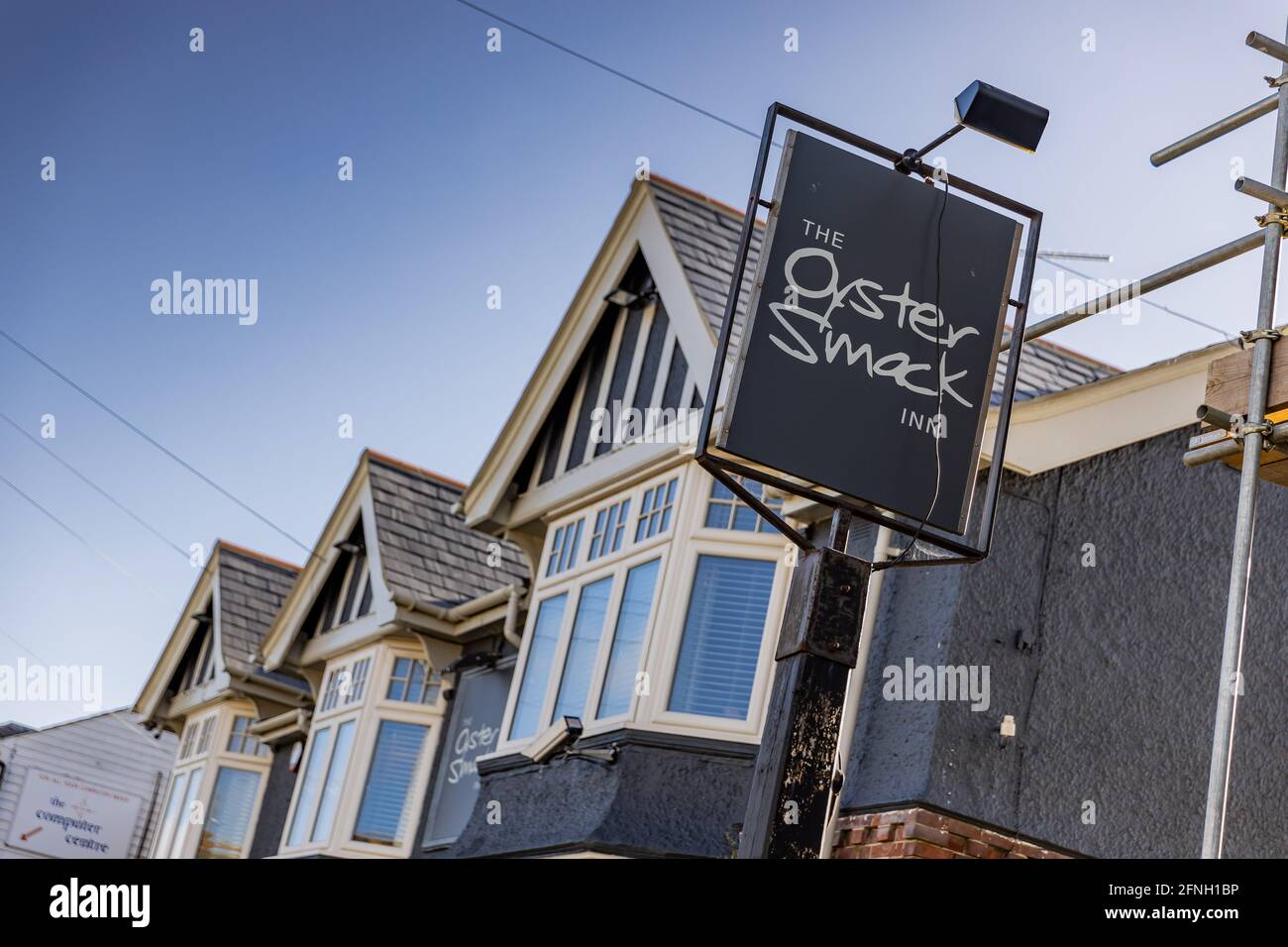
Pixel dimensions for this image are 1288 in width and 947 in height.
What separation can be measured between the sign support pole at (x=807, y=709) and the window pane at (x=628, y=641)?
5.02 meters

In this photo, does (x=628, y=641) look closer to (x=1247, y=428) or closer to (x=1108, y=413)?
(x=1108, y=413)

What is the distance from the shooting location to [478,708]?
1506cm

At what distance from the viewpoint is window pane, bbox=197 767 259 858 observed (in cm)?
1998

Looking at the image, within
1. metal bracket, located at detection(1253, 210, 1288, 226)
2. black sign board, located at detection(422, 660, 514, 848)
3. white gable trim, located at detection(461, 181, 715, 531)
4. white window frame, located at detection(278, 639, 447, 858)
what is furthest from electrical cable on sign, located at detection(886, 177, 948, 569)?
white window frame, located at detection(278, 639, 447, 858)

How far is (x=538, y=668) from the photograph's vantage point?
1259 cm

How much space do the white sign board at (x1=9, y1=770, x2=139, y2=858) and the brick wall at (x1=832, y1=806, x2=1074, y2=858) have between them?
25.2 m

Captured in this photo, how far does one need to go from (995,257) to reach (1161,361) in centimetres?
343

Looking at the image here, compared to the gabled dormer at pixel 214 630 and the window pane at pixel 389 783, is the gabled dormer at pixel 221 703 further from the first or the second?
the window pane at pixel 389 783

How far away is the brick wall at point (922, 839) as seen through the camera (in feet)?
29.5

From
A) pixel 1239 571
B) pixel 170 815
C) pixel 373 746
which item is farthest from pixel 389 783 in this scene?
pixel 1239 571

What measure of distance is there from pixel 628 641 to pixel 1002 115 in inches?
215

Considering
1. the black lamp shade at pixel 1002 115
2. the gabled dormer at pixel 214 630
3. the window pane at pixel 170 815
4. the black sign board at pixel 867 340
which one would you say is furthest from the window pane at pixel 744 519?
the window pane at pixel 170 815

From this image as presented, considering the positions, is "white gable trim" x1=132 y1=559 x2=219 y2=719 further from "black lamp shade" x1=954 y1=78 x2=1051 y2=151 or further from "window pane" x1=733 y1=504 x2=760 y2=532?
"black lamp shade" x1=954 y1=78 x2=1051 y2=151

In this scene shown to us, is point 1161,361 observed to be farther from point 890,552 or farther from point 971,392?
point 971,392
